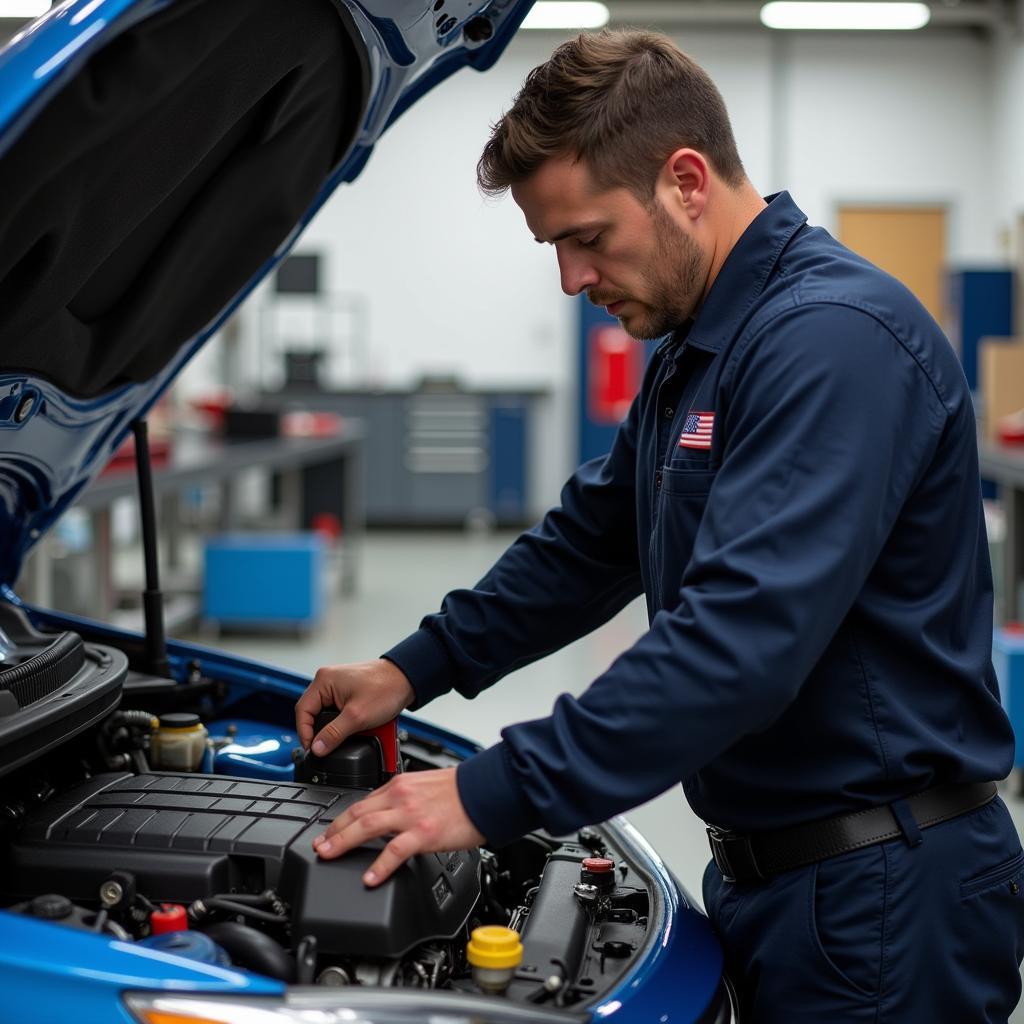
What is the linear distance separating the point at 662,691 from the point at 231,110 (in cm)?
72

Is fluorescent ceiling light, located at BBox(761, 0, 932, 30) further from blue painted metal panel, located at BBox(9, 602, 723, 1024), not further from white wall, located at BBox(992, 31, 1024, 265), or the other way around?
blue painted metal panel, located at BBox(9, 602, 723, 1024)

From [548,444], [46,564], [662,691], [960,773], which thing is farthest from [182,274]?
[548,444]

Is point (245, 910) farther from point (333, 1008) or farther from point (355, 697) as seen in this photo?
point (355, 697)

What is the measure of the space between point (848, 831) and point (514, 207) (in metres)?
8.58

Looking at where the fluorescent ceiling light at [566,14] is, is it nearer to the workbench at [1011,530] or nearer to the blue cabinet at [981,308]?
the blue cabinet at [981,308]

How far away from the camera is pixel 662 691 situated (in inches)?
37.0

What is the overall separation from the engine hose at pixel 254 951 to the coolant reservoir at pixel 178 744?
0.41 metres

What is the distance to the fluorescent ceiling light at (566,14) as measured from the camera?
26.4 feet

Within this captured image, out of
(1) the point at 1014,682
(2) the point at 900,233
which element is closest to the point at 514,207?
(2) the point at 900,233

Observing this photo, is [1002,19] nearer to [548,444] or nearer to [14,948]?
[548,444]

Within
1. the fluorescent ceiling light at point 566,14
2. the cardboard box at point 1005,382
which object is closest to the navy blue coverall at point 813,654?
the cardboard box at point 1005,382

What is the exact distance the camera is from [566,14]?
831cm

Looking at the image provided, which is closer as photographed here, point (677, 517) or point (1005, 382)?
point (677, 517)

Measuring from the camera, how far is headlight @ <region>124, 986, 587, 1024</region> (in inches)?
33.1
